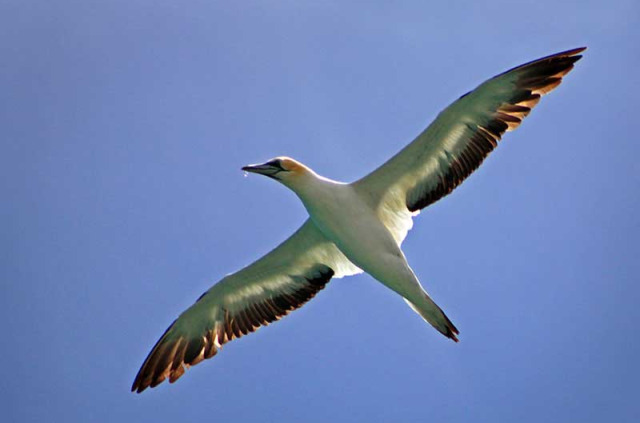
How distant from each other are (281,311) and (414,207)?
316 centimetres

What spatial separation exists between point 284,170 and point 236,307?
9.57ft

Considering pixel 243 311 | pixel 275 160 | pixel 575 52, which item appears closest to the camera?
pixel 575 52

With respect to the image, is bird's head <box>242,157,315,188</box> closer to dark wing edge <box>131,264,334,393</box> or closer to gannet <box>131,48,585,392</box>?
gannet <box>131,48,585,392</box>

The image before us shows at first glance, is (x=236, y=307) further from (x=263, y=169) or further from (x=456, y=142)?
(x=456, y=142)

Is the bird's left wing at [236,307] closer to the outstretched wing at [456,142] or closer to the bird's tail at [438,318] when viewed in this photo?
the outstretched wing at [456,142]

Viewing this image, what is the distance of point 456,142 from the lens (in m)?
16.1

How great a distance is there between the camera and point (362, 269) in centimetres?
1627

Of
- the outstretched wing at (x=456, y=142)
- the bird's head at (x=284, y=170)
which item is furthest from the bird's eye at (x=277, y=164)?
the outstretched wing at (x=456, y=142)

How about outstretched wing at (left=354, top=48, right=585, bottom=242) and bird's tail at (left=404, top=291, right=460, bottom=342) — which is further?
outstretched wing at (left=354, top=48, right=585, bottom=242)

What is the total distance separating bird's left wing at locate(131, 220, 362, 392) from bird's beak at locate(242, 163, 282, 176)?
178cm

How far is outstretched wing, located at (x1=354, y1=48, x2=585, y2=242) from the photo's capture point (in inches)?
615

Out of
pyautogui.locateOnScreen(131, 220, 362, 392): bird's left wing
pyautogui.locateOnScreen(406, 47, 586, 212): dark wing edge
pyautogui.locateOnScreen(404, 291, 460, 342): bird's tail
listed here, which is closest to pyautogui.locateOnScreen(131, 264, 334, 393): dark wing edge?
pyautogui.locateOnScreen(131, 220, 362, 392): bird's left wing

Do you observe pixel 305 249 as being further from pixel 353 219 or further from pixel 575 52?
pixel 575 52

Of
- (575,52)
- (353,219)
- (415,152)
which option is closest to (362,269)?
(353,219)
